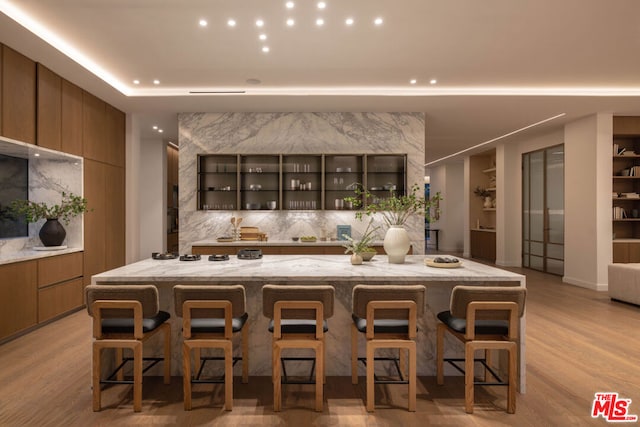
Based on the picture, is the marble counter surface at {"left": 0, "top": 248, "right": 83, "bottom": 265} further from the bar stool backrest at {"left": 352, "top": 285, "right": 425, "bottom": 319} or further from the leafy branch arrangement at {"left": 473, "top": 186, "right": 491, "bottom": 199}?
the leafy branch arrangement at {"left": 473, "top": 186, "right": 491, "bottom": 199}

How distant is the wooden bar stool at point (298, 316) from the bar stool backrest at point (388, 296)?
19 centimetres

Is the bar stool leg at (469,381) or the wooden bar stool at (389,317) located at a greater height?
the wooden bar stool at (389,317)

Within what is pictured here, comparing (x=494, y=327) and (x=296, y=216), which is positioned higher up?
(x=296, y=216)

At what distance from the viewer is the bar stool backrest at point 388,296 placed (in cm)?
252

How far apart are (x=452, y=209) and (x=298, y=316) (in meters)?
11.8

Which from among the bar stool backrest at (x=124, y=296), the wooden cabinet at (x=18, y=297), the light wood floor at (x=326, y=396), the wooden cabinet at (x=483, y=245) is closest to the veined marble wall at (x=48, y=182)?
the wooden cabinet at (x=18, y=297)

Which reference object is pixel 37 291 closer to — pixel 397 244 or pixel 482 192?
pixel 397 244

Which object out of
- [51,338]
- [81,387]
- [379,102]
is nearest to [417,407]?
[81,387]

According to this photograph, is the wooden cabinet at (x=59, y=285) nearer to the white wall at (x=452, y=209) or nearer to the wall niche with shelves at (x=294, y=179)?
the wall niche with shelves at (x=294, y=179)

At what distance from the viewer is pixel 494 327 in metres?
2.60

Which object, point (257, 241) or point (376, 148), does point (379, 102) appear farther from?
point (257, 241)

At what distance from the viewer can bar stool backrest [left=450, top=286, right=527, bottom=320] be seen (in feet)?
8.30

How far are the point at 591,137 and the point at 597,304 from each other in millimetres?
3128

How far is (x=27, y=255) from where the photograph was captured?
A: 441cm
